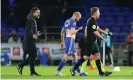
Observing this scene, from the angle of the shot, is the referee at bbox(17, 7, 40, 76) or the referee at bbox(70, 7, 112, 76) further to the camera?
the referee at bbox(17, 7, 40, 76)

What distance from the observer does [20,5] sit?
111 ft

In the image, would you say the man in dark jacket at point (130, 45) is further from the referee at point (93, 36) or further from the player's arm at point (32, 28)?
the player's arm at point (32, 28)

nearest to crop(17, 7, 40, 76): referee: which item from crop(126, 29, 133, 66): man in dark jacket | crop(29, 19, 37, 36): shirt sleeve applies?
crop(29, 19, 37, 36): shirt sleeve

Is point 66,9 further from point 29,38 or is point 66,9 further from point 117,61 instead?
point 29,38

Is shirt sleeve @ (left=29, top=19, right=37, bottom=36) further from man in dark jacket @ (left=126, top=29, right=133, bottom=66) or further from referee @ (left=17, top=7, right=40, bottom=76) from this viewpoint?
man in dark jacket @ (left=126, top=29, right=133, bottom=66)

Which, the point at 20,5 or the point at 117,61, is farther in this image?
the point at 20,5

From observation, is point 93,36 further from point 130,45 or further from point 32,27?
point 130,45

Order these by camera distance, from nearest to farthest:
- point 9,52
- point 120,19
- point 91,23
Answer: point 91,23
point 9,52
point 120,19

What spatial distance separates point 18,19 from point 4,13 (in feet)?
3.83

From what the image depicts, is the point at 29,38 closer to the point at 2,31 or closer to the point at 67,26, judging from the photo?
the point at 67,26

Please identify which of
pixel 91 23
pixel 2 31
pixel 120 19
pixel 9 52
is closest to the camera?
pixel 91 23

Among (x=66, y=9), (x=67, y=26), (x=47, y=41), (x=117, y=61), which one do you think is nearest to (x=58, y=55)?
(x=47, y=41)

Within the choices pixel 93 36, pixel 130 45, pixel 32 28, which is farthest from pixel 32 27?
pixel 130 45

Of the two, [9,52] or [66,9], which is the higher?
[66,9]
